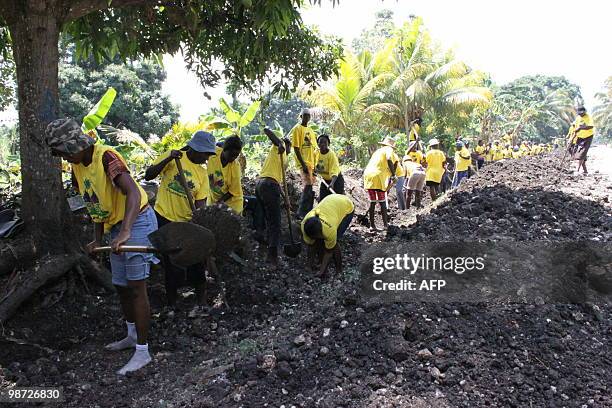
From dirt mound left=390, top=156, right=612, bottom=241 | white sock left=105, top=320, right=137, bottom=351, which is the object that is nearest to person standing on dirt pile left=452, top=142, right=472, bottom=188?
dirt mound left=390, top=156, right=612, bottom=241

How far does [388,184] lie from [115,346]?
5.15 m

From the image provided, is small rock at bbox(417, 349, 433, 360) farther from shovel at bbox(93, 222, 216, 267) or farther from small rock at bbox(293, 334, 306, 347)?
shovel at bbox(93, 222, 216, 267)

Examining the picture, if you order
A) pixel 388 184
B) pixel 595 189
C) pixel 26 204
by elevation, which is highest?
pixel 26 204

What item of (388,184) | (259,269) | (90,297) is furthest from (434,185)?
(90,297)

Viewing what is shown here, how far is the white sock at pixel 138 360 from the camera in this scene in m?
3.51

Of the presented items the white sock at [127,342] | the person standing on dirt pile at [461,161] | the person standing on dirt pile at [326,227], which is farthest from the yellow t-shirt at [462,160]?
the white sock at [127,342]

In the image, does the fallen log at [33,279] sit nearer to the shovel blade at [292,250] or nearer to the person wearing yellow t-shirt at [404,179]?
the shovel blade at [292,250]

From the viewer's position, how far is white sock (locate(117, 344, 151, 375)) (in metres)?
3.51

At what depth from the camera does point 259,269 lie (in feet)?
18.1

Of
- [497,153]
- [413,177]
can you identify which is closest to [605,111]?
[497,153]

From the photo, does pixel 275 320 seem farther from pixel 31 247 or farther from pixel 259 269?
pixel 31 247

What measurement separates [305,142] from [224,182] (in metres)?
1.95

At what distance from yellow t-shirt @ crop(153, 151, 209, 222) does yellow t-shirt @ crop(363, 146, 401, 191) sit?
3710mm

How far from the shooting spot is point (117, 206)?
3367 millimetres
